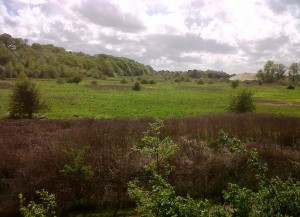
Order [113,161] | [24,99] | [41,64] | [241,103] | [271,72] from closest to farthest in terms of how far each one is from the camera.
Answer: [113,161] < [24,99] < [241,103] < [41,64] < [271,72]

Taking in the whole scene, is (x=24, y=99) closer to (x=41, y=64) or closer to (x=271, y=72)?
(x=41, y=64)

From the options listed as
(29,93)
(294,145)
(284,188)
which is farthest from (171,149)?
(29,93)

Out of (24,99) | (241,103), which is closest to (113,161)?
(24,99)

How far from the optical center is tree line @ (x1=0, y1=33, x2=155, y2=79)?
96.5 m

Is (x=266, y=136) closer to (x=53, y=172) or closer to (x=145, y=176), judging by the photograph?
(x=145, y=176)

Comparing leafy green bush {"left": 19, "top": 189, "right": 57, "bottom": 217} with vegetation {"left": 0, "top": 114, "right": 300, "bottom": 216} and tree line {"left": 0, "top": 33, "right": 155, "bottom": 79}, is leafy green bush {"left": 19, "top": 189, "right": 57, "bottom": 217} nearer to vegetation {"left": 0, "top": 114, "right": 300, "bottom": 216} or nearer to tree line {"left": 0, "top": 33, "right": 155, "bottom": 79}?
vegetation {"left": 0, "top": 114, "right": 300, "bottom": 216}

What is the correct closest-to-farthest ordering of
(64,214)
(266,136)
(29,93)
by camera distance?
1. (64,214)
2. (266,136)
3. (29,93)

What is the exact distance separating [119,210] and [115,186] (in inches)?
41.0

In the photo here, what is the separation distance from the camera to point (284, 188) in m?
6.56

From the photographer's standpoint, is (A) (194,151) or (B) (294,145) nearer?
A: (A) (194,151)

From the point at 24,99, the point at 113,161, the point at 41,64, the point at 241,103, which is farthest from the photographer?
the point at 41,64

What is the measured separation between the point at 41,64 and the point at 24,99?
303 ft

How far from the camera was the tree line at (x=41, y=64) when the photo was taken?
3799 inches

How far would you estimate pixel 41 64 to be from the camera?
371 ft
